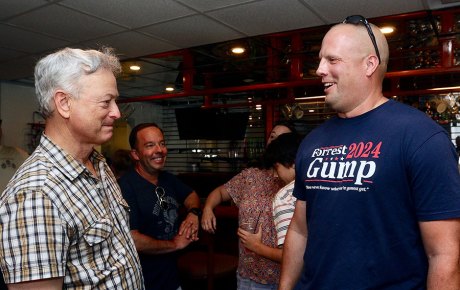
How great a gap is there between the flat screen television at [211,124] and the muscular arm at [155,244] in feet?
15.1

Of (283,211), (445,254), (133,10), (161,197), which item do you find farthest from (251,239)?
(133,10)

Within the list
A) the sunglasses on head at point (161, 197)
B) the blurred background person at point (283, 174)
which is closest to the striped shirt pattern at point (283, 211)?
the blurred background person at point (283, 174)

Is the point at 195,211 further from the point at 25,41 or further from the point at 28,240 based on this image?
the point at 25,41

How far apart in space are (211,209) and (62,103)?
5.47 feet

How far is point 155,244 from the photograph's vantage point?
209 centimetres

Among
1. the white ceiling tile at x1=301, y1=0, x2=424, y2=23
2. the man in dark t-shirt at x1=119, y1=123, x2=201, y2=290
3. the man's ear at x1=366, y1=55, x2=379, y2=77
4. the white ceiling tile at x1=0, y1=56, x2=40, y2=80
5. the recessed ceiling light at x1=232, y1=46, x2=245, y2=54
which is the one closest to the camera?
the man's ear at x1=366, y1=55, x2=379, y2=77

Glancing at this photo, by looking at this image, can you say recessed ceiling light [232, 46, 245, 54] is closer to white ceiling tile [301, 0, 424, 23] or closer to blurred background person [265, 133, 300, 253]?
white ceiling tile [301, 0, 424, 23]

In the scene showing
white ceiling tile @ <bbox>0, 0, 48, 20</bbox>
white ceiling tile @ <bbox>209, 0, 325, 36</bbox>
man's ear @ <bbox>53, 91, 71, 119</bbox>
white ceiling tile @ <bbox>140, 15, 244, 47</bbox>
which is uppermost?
white ceiling tile @ <bbox>0, 0, 48, 20</bbox>

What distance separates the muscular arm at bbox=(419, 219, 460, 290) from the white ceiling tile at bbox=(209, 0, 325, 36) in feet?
7.99

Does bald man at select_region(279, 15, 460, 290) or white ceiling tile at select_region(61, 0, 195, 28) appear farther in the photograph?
white ceiling tile at select_region(61, 0, 195, 28)

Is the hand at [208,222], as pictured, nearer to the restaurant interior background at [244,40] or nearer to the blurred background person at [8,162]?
the restaurant interior background at [244,40]

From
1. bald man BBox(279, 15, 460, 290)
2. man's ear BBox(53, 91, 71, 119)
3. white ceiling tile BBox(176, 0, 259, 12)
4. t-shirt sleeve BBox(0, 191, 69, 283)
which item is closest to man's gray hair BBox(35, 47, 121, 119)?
man's ear BBox(53, 91, 71, 119)

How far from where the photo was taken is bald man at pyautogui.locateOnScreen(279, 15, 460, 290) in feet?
3.95

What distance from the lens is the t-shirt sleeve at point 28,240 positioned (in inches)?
41.1
